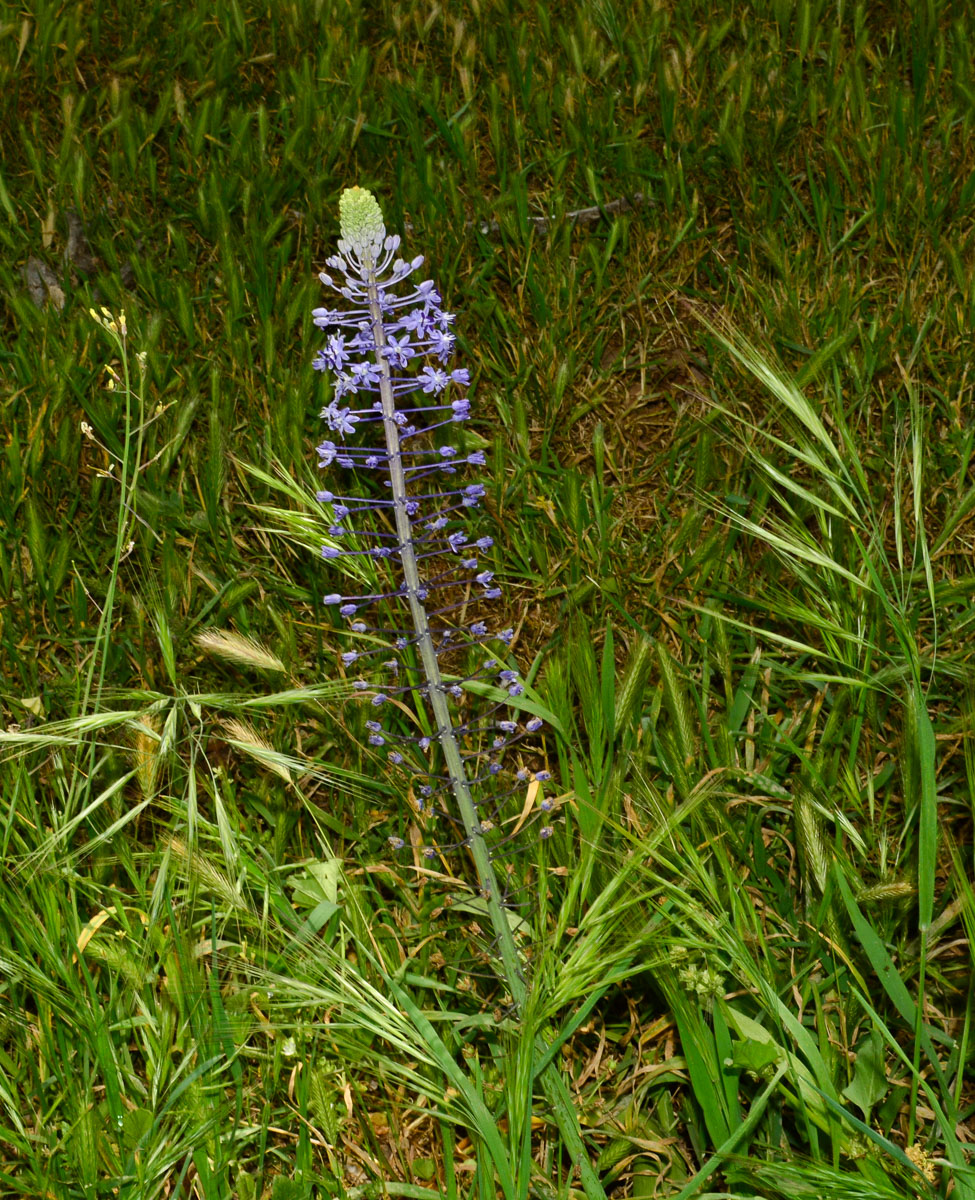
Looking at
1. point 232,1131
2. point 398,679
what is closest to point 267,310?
point 398,679

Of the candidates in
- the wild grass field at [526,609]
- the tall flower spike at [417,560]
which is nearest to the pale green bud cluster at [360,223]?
the tall flower spike at [417,560]

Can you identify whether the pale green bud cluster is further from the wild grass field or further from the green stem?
the wild grass field

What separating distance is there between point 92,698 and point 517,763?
3.15ft

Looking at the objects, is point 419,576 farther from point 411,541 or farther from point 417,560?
point 411,541

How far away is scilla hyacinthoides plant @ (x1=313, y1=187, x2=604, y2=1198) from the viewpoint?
1.90m

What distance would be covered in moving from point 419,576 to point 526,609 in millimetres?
338

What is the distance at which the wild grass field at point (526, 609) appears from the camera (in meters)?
1.92

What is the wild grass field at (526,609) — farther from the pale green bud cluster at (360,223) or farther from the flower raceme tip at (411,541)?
the pale green bud cluster at (360,223)

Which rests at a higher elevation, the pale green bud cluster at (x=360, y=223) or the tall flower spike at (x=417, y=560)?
the pale green bud cluster at (x=360, y=223)

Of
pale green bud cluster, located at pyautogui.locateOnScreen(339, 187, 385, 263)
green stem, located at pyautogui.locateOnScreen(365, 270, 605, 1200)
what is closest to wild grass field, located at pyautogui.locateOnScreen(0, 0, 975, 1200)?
green stem, located at pyautogui.locateOnScreen(365, 270, 605, 1200)

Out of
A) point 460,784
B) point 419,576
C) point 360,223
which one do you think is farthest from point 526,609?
point 360,223

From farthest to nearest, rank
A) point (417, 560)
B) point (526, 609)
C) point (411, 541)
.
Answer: point (526, 609) → point (417, 560) → point (411, 541)

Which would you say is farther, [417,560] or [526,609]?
[526,609]

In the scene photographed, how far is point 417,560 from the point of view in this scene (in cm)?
235
